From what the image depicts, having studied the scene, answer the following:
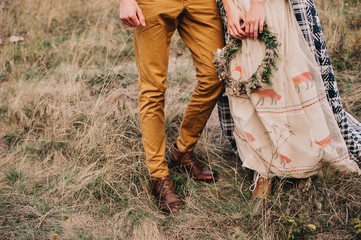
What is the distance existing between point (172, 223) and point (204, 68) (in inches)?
38.9

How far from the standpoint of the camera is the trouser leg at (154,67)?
194 centimetres

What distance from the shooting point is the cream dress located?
1.84 m

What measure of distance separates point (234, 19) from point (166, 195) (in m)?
1.19

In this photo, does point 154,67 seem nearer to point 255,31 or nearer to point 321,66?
point 255,31

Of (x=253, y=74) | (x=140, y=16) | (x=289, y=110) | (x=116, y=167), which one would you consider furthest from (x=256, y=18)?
(x=116, y=167)

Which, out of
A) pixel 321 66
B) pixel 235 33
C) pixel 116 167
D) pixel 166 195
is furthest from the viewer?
pixel 116 167

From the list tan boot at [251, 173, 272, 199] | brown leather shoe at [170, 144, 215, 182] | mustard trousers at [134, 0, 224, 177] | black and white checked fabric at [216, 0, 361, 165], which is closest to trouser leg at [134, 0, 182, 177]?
mustard trousers at [134, 0, 224, 177]

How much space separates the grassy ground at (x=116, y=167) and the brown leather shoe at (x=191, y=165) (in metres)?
0.07

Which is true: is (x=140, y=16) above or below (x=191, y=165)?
above

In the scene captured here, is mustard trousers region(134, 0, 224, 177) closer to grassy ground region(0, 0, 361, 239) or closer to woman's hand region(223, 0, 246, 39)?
woman's hand region(223, 0, 246, 39)

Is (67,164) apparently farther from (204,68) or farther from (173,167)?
(204,68)

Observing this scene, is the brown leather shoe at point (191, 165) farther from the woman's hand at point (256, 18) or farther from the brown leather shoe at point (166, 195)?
the woman's hand at point (256, 18)

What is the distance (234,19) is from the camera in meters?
1.90

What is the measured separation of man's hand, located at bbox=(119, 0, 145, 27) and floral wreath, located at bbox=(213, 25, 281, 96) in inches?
19.4
